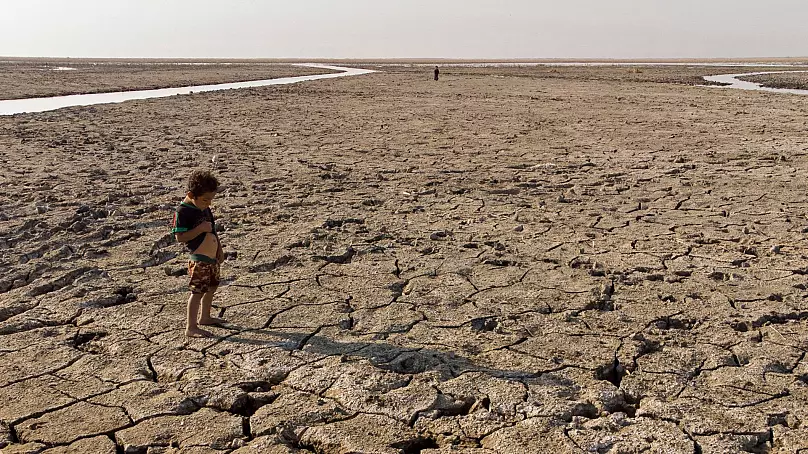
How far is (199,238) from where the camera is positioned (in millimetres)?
3523

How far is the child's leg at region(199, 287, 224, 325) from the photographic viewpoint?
146 inches

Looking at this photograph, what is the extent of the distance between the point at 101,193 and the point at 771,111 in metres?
12.9

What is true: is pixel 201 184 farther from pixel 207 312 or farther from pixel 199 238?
pixel 207 312

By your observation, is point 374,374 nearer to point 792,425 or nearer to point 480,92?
point 792,425

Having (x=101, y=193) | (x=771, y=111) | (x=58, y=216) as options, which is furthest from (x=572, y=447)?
(x=771, y=111)

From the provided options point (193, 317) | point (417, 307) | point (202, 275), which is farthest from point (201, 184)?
point (417, 307)

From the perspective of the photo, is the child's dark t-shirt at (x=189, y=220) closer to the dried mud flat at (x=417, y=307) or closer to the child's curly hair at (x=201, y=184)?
the child's curly hair at (x=201, y=184)

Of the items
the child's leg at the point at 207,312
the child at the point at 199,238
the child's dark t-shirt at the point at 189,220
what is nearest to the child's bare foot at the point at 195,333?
the child at the point at 199,238

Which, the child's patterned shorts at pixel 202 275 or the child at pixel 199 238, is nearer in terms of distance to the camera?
the child at pixel 199 238

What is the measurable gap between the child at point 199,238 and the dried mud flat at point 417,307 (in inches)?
8.2

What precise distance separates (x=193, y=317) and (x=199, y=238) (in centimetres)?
43

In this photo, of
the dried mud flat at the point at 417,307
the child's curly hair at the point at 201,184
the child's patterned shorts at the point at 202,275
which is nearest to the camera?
the dried mud flat at the point at 417,307

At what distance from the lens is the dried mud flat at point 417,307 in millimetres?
2869

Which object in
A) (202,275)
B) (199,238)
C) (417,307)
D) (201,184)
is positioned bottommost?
(417,307)
